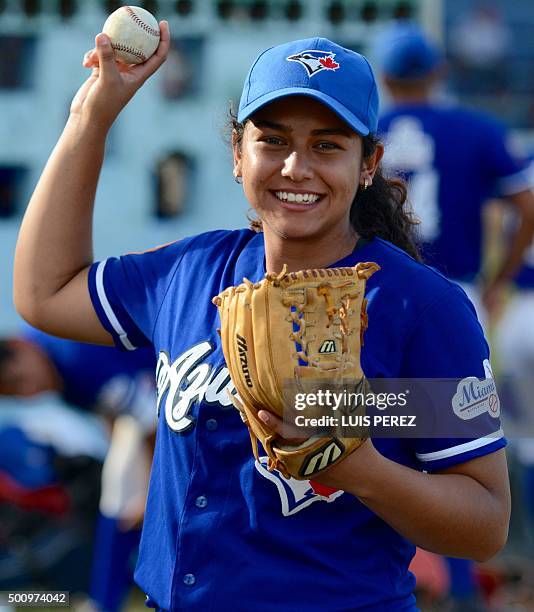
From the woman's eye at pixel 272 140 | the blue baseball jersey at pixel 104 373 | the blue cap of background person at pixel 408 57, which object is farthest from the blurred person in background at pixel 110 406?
the woman's eye at pixel 272 140

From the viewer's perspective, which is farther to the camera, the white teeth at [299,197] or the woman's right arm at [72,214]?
the woman's right arm at [72,214]

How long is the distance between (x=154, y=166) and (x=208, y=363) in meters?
4.93

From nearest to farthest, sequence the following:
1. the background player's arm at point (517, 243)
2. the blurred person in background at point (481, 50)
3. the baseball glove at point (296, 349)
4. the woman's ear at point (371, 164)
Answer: the baseball glove at point (296, 349)
the woman's ear at point (371, 164)
the background player's arm at point (517, 243)
the blurred person in background at point (481, 50)

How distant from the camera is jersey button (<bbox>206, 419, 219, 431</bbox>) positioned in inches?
75.2

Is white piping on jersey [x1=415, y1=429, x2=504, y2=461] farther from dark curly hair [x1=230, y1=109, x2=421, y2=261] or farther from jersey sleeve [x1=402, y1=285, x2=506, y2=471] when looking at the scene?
dark curly hair [x1=230, y1=109, x2=421, y2=261]

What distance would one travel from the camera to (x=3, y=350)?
4.66 metres

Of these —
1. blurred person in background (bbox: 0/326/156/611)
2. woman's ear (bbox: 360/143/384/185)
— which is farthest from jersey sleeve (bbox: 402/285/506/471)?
blurred person in background (bbox: 0/326/156/611)

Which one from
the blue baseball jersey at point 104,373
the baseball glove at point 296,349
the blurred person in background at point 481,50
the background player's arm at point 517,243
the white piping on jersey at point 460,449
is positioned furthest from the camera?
the blurred person in background at point 481,50

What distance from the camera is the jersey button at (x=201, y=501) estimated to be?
1908 millimetres

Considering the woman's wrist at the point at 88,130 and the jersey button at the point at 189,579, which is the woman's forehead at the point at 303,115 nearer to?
the woman's wrist at the point at 88,130

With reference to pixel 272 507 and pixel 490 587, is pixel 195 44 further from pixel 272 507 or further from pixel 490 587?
pixel 272 507

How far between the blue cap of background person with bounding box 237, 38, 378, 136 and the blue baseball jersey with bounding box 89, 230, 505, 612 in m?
0.24

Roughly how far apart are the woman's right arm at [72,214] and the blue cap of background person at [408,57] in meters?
2.67

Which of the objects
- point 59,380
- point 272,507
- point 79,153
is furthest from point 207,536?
point 59,380
